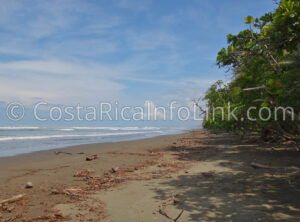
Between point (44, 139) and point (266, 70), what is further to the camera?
point (44, 139)

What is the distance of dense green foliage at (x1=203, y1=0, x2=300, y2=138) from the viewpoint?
4.50 m

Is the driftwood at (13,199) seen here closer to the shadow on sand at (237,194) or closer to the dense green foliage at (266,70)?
the shadow on sand at (237,194)

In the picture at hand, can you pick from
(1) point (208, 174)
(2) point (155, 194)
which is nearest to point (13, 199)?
(2) point (155, 194)

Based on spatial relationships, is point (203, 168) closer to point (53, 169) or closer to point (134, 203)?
point (134, 203)

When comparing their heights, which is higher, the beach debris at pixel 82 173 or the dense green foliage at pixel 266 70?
the dense green foliage at pixel 266 70

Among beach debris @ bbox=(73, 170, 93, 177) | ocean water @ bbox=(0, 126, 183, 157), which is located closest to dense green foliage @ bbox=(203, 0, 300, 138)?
beach debris @ bbox=(73, 170, 93, 177)

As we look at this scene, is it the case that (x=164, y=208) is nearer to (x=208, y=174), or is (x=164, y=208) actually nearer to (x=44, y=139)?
(x=208, y=174)

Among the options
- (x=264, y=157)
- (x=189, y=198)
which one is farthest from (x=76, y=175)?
(x=264, y=157)

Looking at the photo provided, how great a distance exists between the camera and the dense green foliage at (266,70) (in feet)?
14.8

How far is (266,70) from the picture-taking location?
7.69m

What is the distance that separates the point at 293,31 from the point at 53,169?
27.7ft

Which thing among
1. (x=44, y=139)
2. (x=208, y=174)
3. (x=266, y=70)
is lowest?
(x=44, y=139)

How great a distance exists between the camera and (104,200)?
221 inches

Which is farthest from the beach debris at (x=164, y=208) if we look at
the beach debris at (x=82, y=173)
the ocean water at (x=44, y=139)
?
the ocean water at (x=44, y=139)
